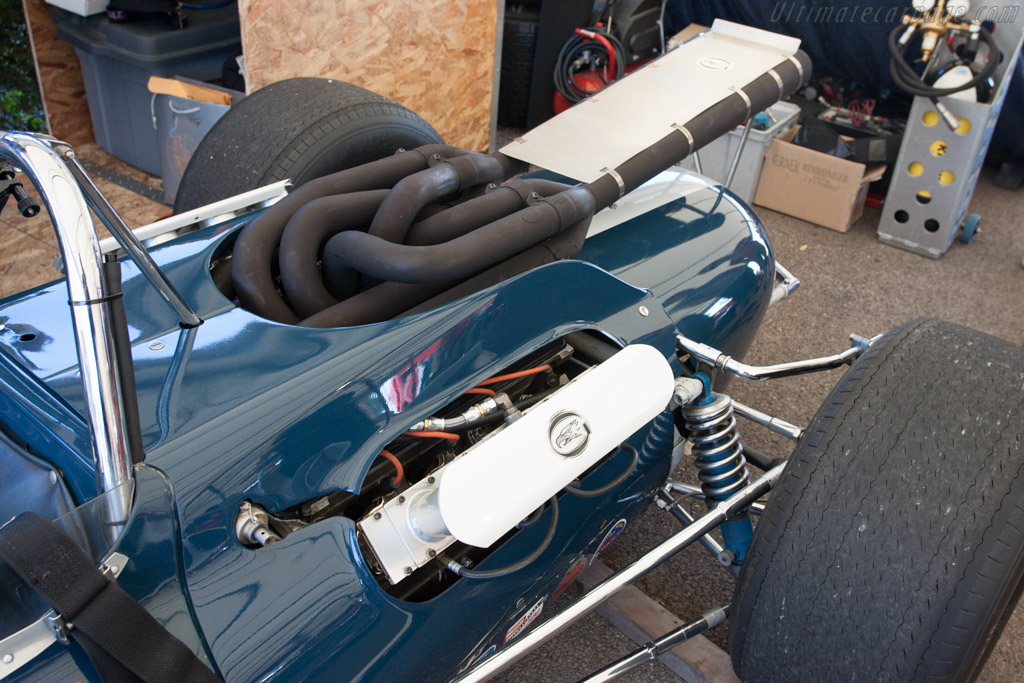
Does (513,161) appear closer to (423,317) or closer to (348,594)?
(423,317)

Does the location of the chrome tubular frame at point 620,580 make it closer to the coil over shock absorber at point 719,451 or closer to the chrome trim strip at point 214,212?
the coil over shock absorber at point 719,451

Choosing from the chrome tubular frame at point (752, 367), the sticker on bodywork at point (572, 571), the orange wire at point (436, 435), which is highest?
the orange wire at point (436, 435)

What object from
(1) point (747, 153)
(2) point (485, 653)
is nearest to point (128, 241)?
(2) point (485, 653)

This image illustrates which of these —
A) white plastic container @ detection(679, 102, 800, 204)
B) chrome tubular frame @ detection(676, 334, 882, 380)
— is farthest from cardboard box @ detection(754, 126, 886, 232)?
chrome tubular frame @ detection(676, 334, 882, 380)

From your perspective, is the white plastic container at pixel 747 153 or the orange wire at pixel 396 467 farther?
the white plastic container at pixel 747 153

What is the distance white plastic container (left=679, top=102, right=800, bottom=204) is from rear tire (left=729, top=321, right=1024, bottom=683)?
251cm

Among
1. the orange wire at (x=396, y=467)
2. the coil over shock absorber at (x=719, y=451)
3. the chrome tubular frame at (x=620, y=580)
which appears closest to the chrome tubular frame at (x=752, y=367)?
the coil over shock absorber at (x=719, y=451)

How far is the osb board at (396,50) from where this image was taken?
302 centimetres

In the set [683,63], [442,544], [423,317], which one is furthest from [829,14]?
[442,544]

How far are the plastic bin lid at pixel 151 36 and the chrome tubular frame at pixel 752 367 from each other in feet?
8.78

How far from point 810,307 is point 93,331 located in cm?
281

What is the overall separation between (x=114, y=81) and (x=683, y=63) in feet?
8.58

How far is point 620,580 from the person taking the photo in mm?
1399

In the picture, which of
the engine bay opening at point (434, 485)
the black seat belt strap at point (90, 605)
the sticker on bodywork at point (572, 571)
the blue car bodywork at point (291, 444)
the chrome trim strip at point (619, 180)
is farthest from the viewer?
the chrome trim strip at point (619, 180)
